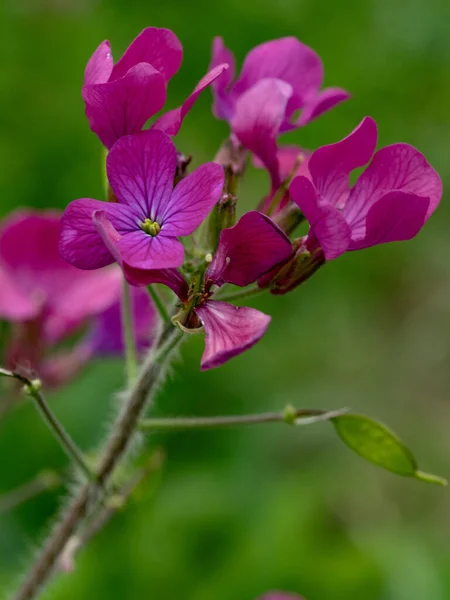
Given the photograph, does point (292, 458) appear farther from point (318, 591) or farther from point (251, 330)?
point (251, 330)

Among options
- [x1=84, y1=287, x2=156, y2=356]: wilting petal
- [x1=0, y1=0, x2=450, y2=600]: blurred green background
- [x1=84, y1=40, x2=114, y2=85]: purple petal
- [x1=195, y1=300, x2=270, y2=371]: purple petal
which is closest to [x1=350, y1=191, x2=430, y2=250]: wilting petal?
[x1=195, y1=300, x2=270, y2=371]: purple petal

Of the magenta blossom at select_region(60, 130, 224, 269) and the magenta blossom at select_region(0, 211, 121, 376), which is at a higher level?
the magenta blossom at select_region(60, 130, 224, 269)

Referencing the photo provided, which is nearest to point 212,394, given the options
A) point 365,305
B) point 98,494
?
point 365,305

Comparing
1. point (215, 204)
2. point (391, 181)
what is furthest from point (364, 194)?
point (215, 204)

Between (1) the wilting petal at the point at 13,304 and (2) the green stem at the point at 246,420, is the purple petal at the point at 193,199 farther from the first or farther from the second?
(1) the wilting petal at the point at 13,304

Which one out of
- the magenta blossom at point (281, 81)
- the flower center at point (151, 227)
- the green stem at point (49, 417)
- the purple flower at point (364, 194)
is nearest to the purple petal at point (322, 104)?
the magenta blossom at point (281, 81)

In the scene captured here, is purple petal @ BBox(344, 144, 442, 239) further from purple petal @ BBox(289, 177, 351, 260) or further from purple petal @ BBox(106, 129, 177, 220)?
purple petal @ BBox(106, 129, 177, 220)
